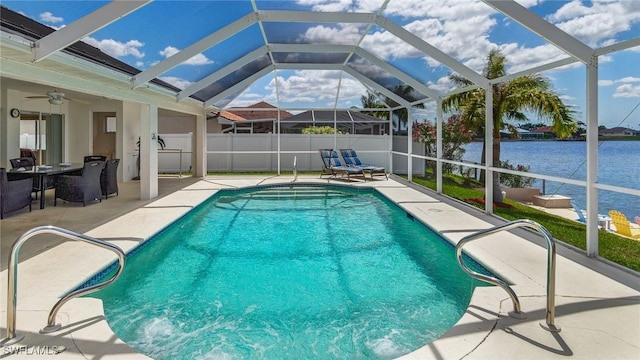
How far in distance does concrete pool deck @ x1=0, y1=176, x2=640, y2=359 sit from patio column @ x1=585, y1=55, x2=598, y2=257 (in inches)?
14.8

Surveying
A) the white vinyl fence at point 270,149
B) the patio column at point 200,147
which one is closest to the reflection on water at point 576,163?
the white vinyl fence at point 270,149

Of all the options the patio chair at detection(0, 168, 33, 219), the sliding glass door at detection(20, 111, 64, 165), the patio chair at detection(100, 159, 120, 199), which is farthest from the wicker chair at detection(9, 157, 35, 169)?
the sliding glass door at detection(20, 111, 64, 165)

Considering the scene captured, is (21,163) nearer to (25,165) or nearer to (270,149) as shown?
(25,165)

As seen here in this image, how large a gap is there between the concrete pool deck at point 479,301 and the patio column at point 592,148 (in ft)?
1.23

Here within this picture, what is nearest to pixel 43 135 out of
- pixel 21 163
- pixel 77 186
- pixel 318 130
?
pixel 21 163

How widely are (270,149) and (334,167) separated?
12.0 ft

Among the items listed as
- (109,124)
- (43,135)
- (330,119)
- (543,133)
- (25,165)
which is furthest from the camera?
(330,119)

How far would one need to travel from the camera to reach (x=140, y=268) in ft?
15.0

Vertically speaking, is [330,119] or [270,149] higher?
[330,119]

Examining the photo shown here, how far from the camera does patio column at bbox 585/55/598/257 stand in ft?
14.5

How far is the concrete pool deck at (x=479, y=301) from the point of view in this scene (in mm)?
2475

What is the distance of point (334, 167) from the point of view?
41.6ft

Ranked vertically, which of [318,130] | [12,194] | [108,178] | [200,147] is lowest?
[12,194]

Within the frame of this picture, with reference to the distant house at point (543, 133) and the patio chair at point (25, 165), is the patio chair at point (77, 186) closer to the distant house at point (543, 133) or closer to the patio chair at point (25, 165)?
the patio chair at point (25, 165)
